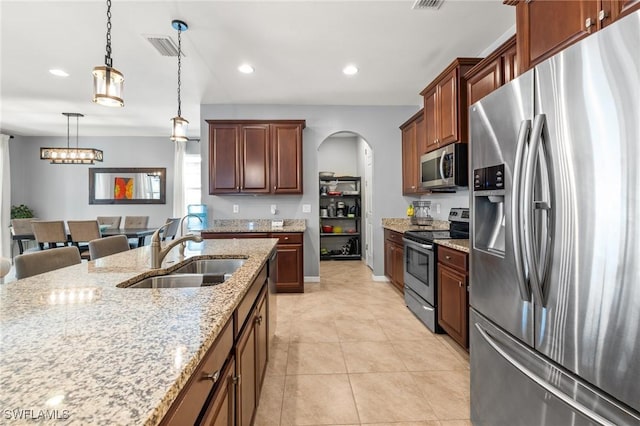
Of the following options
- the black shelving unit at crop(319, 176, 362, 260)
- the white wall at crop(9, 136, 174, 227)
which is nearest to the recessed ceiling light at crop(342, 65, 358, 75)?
the black shelving unit at crop(319, 176, 362, 260)

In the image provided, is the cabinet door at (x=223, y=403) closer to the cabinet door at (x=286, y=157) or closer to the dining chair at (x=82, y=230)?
the cabinet door at (x=286, y=157)

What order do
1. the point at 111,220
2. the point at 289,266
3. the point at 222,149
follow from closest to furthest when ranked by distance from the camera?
the point at 289,266
the point at 222,149
the point at 111,220

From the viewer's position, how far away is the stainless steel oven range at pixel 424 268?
283 centimetres

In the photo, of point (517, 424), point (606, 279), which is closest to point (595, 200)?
point (606, 279)

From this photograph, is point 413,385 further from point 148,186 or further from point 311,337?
point 148,186

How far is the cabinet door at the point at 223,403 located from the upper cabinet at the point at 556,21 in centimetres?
193

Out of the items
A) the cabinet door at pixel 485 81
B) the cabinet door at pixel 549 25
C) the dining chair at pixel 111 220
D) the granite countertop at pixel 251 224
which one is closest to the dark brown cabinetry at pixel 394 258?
the granite countertop at pixel 251 224

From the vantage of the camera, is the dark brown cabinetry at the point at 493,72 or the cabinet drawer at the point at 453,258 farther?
the cabinet drawer at the point at 453,258

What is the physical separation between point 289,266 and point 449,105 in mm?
2700

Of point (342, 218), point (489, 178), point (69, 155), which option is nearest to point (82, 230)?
point (69, 155)

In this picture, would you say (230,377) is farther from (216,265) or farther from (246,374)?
(216,265)

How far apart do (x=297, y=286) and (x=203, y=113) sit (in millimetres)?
3005

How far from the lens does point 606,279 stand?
35.0 inches

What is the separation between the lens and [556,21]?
1393 mm
